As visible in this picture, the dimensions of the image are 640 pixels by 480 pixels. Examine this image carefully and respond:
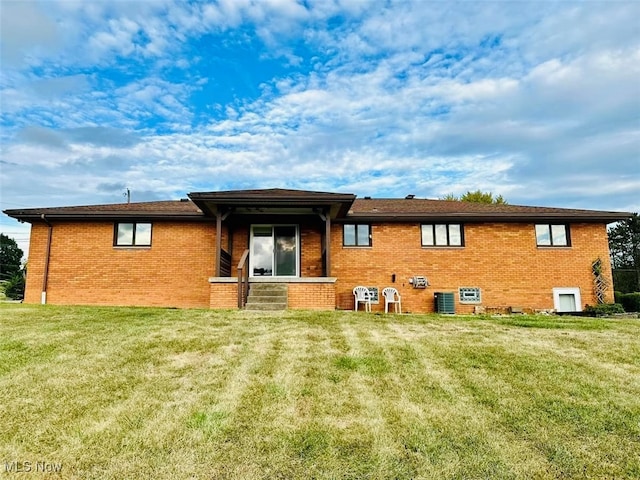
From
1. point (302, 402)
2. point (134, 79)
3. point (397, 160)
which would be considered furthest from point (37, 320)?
point (397, 160)

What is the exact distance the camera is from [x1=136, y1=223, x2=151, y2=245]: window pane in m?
12.9

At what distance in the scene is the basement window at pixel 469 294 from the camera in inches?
506

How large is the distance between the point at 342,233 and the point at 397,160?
34.8 feet

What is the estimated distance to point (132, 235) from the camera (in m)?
12.9

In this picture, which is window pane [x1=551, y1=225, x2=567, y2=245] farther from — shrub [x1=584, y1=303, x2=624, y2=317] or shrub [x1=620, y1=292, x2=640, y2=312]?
shrub [x1=620, y1=292, x2=640, y2=312]

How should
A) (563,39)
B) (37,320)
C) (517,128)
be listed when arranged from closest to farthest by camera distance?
(37,320), (563,39), (517,128)

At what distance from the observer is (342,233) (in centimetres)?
1312

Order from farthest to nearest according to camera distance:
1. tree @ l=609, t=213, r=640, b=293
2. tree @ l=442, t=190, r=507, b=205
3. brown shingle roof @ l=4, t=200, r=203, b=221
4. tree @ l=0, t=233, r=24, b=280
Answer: tree @ l=0, t=233, r=24, b=280 → tree @ l=442, t=190, r=507, b=205 → tree @ l=609, t=213, r=640, b=293 → brown shingle roof @ l=4, t=200, r=203, b=221

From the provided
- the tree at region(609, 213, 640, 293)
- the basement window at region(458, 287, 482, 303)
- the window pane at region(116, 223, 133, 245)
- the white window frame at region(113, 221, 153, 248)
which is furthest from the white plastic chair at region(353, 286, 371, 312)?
the tree at region(609, 213, 640, 293)

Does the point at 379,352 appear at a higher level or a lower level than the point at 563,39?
lower

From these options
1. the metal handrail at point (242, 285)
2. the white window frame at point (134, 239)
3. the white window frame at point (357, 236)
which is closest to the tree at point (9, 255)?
the white window frame at point (134, 239)

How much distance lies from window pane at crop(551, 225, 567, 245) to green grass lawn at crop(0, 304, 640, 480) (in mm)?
7055

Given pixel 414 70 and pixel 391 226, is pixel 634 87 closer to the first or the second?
pixel 414 70

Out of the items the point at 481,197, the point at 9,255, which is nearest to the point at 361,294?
the point at 481,197
